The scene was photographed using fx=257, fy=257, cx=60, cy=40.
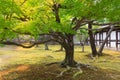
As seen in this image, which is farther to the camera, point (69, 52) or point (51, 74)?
point (69, 52)

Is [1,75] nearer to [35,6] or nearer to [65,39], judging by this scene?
[65,39]

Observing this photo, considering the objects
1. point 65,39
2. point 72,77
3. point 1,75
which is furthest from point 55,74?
point 1,75

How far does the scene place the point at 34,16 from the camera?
12.0 metres

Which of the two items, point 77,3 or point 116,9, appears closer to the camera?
point 77,3

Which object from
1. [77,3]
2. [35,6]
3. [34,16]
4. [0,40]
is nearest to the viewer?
[77,3]

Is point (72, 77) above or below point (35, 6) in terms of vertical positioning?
below

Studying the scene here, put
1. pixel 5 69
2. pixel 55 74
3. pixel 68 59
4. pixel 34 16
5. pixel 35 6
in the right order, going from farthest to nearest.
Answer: pixel 5 69, pixel 68 59, pixel 55 74, pixel 34 16, pixel 35 6

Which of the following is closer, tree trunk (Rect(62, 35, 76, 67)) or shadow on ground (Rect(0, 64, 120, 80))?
shadow on ground (Rect(0, 64, 120, 80))

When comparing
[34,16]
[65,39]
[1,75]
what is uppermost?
[34,16]

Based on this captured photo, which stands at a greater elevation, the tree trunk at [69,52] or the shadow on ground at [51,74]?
the tree trunk at [69,52]

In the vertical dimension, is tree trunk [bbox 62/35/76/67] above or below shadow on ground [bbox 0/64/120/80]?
above

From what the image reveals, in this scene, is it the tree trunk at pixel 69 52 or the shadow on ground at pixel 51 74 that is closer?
the shadow on ground at pixel 51 74

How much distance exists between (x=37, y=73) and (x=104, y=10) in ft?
19.3

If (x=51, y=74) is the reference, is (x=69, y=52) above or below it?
above
